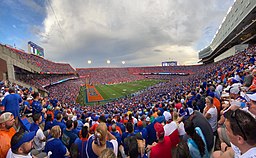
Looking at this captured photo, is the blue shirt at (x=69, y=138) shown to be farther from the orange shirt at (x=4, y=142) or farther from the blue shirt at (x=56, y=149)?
the orange shirt at (x=4, y=142)

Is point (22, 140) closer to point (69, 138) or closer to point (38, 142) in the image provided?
point (69, 138)

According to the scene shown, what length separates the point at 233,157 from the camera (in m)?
2.08

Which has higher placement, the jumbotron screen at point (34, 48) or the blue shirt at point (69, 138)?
the jumbotron screen at point (34, 48)

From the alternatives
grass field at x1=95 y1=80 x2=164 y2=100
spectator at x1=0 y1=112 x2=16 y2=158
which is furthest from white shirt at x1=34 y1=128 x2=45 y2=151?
grass field at x1=95 y1=80 x2=164 y2=100

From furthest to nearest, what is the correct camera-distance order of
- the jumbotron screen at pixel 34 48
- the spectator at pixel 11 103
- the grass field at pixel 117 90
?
the jumbotron screen at pixel 34 48 < the grass field at pixel 117 90 < the spectator at pixel 11 103

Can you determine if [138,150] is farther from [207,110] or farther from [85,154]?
[207,110]

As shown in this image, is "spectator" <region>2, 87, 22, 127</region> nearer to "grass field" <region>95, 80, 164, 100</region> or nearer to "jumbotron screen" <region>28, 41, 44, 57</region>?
"grass field" <region>95, 80, 164, 100</region>

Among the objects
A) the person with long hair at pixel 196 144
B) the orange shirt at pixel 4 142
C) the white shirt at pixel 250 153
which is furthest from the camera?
the orange shirt at pixel 4 142

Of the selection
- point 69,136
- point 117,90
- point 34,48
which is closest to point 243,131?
point 69,136

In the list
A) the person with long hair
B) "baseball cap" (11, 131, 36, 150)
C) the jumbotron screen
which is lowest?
the person with long hair

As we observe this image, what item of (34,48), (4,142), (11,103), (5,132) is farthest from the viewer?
(34,48)

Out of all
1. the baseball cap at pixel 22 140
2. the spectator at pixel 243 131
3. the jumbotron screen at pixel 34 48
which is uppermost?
the jumbotron screen at pixel 34 48

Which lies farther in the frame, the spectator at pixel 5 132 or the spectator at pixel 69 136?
the spectator at pixel 69 136

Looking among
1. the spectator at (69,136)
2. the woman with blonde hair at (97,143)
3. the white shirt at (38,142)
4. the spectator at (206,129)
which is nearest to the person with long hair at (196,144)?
the spectator at (206,129)
